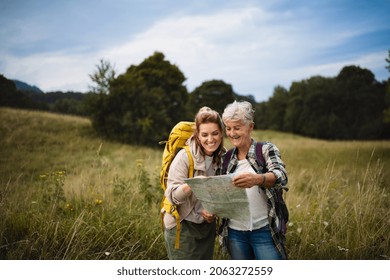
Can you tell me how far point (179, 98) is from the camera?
20.8 m

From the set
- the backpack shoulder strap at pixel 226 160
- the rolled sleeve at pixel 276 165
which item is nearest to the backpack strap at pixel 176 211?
the backpack shoulder strap at pixel 226 160

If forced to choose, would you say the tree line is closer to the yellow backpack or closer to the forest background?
the forest background

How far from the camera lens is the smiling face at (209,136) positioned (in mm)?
2027

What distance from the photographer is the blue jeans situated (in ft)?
6.74

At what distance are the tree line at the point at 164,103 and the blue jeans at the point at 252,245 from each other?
356cm

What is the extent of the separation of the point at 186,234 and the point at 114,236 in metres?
1.38

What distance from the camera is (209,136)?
2.02 metres

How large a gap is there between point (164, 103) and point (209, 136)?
18154 mm

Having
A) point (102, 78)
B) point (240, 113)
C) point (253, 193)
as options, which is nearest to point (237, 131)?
point (240, 113)

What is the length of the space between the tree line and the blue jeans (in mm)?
3563

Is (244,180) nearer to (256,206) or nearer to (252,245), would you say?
(256,206)

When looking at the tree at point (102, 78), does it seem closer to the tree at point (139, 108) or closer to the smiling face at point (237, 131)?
the tree at point (139, 108)

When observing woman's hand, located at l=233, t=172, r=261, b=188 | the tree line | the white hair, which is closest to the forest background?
the white hair
